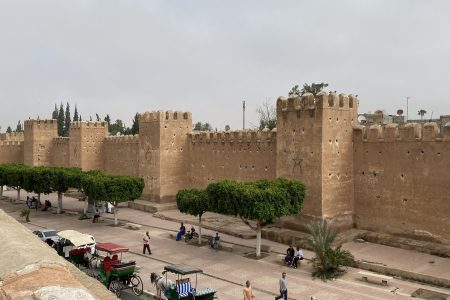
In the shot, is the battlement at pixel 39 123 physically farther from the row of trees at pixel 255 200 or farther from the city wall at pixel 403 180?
the city wall at pixel 403 180

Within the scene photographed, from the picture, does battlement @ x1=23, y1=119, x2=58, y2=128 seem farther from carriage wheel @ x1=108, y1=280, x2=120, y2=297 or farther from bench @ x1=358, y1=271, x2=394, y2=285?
bench @ x1=358, y1=271, x2=394, y2=285

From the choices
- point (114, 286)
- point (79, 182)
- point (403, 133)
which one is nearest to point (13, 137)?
point (79, 182)

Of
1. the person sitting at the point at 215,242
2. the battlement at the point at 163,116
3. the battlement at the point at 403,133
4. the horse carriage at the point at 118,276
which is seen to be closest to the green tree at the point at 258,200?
the person sitting at the point at 215,242

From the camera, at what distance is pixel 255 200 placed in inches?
789

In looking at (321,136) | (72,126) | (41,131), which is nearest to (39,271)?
(321,136)

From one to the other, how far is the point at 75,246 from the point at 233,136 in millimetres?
14643

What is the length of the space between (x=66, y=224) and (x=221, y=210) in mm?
13246

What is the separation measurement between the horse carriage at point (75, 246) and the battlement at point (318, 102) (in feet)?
39.7

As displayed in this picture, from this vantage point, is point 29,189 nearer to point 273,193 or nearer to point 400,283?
point 273,193

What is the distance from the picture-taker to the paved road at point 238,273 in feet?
54.1

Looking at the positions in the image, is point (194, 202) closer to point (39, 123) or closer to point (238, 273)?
point (238, 273)

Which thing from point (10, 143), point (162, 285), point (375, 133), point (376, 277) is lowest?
point (376, 277)

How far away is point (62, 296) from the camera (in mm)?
4336

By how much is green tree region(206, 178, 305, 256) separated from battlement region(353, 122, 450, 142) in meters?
4.37
